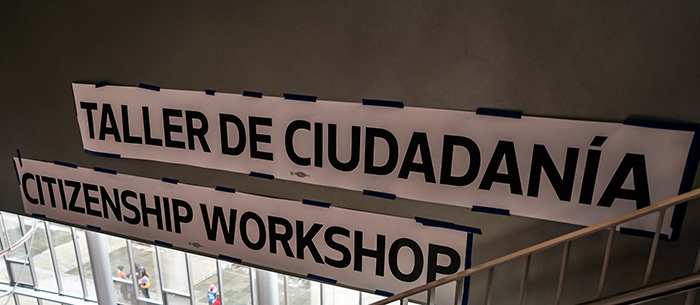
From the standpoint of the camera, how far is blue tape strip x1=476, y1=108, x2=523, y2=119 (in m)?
2.02

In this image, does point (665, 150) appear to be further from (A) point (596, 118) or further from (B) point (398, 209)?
(B) point (398, 209)

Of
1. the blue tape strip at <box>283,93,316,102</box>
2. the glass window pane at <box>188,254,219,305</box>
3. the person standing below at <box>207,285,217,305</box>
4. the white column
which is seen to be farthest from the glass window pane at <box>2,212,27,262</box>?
the blue tape strip at <box>283,93,316,102</box>

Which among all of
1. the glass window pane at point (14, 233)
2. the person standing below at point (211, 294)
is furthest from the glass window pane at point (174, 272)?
the glass window pane at point (14, 233)

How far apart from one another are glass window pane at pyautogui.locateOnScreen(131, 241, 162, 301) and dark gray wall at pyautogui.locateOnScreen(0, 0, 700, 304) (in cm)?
452

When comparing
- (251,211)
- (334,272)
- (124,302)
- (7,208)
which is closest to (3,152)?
(7,208)

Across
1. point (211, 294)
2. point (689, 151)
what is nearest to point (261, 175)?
point (689, 151)

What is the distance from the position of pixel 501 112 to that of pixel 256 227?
180 centimetres

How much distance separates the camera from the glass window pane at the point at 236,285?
21.5ft

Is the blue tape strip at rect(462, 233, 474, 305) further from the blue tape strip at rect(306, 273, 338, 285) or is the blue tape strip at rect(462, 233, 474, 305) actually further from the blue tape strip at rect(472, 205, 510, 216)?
the blue tape strip at rect(306, 273, 338, 285)

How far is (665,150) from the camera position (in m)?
1.83

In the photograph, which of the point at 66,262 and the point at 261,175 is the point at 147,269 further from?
the point at 261,175

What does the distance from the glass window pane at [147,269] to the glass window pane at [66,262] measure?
3.27 ft

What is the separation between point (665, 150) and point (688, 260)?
23.7 inches

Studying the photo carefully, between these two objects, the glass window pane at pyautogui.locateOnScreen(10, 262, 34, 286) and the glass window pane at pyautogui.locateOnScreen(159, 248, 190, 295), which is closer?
the glass window pane at pyautogui.locateOnScreen(159, 248, 190, 295)
